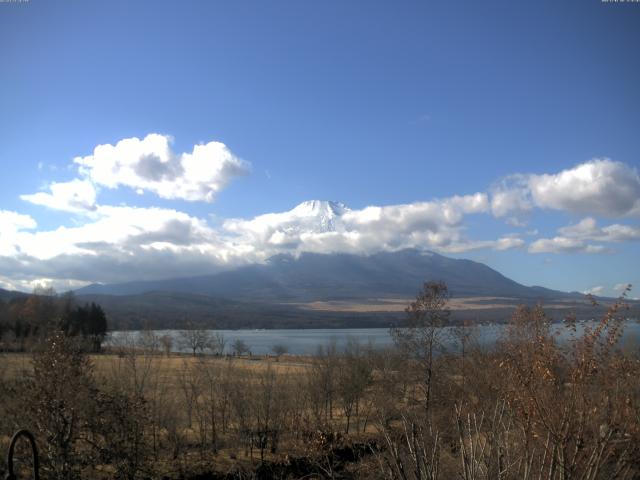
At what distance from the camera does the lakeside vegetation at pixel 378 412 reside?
8.51 metres

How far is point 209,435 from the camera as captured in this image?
32.5 metres

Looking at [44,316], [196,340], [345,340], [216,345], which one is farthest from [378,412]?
[216,345]

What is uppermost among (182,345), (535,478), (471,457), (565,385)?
(565,385)

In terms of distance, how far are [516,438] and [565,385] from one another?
3.41 meters

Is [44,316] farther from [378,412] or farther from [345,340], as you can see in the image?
[378,412]

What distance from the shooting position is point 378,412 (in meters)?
18.7

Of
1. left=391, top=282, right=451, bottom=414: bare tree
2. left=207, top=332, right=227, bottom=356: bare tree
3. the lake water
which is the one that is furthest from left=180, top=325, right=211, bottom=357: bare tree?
left=391, top=282, right=451, bottom=414: bare tree

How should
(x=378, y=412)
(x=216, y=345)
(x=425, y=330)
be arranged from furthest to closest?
1. (x=216, y=345)
2. (x=425, y=330)
3. (x=378, y=412)

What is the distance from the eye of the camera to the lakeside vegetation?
8.51 metres

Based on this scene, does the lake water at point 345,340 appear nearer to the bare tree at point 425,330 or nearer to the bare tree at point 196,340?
the bare tree at point 425,330

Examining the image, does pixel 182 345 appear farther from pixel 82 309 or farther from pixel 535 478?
pixel 535 478

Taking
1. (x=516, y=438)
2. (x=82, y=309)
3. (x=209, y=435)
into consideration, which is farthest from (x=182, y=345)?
(x=516, y=438)

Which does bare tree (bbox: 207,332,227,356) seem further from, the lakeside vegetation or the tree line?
the lakeside vegetation

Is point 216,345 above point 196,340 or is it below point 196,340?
below
